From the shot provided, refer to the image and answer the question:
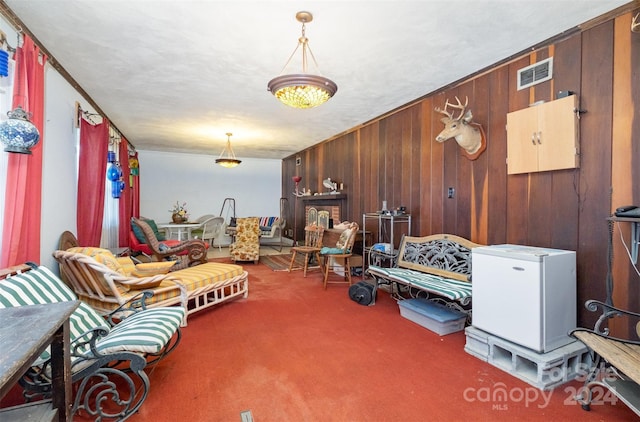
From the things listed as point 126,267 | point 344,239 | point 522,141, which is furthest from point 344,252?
point 126,267

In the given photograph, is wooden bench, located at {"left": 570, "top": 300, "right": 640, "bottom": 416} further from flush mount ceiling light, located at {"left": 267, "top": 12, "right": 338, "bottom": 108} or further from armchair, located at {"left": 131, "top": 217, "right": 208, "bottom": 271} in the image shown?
armchair, located at {"left": 131, "top": 217, "right": 208, "bottom": 271}

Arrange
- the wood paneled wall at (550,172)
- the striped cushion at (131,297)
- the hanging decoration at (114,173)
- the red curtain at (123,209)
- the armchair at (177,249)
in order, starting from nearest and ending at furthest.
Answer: the wood paneled wall at (550,172) → the striped cushion at (131,297) → the hanging decoration at (114,173) → the armchair at (177,249) → the red curtain at (123,209)

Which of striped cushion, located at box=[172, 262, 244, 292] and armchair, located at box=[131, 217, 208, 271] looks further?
armchair, located at box=[131, 217, 208, 271]

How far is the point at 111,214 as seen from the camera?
16.5ft

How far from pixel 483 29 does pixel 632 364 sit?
7.92 feet

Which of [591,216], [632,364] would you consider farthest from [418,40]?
[632,364]

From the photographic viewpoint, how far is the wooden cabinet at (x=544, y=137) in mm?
2418

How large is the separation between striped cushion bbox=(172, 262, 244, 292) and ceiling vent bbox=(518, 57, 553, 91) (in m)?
3.63

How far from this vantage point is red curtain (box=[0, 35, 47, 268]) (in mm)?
2061

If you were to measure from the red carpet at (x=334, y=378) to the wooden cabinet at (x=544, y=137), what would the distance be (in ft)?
5.47

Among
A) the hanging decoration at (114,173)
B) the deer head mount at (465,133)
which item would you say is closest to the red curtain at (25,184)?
the hanging decoration at (114,173)

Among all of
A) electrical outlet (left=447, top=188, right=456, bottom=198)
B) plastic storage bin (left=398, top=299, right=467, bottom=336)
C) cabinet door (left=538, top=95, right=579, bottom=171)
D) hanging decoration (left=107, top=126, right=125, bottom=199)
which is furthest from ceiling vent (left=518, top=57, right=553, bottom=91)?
hanging decoration (left=107, top=126, right=125, bottom=199)

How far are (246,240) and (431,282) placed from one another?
13.0 ft

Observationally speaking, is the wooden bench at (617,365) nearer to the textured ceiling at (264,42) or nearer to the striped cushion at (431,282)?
the striped cushion at (431,282)
